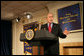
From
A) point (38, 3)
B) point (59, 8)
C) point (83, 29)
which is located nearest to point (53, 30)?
point (83, 29)

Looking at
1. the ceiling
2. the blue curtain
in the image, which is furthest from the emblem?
the blue curtain

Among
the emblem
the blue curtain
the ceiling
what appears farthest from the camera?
the blue curtain

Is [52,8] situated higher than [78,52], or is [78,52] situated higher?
[52,8]

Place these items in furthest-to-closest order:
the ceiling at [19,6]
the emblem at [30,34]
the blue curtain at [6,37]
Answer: the blue curtain at [6,37]
the ceiling at [19,6]
the emblem at [30,34]

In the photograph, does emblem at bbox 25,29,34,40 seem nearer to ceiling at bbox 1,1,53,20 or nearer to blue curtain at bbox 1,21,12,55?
ceiling at bbox 1,1,53,20

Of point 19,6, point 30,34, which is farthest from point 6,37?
point 30,34

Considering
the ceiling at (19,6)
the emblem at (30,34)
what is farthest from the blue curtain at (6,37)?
the emblem at (30,34)

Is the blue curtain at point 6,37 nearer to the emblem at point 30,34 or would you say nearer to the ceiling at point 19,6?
the ceiling at point 19,6

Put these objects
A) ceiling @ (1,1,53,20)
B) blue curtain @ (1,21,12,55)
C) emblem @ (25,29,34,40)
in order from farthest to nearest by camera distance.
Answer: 1. blue curtain @ (1,21,12,55)
2. ceiling @ (1,1,53,20)
3. emblem @ (25,29,34,40)

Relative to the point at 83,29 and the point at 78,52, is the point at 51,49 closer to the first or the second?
the point at 83,29

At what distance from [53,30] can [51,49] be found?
110 mm

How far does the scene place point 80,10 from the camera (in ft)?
8.28

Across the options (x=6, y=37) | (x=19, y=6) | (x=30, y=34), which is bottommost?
(x=6, y=37)

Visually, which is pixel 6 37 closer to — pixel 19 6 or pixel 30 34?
pixel 19 6
